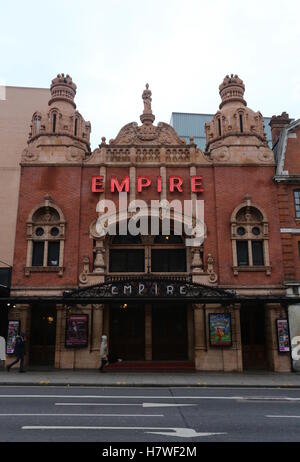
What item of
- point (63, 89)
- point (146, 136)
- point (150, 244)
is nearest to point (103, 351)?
point (150, 244)

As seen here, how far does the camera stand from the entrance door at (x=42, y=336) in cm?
2323

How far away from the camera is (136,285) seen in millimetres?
20656

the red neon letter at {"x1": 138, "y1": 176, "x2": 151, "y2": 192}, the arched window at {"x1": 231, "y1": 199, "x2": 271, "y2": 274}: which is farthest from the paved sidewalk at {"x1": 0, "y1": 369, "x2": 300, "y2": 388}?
the red neon letter at {"x1": 138, "y1": 176, "x2": 151, "y2": 192}

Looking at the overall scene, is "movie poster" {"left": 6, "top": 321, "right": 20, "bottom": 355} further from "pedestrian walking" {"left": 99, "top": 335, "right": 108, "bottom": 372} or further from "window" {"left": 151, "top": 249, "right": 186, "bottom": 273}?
"window" {"left": 151, "top": 249, "right": 186, "bottom": 273}

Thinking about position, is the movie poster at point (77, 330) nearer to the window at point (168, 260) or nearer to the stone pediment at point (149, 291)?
the stone pediment at point (149, 291)

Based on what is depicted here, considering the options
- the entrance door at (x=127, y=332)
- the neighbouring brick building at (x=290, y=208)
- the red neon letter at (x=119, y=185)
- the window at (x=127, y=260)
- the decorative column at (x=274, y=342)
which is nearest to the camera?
the decorative column at (x=274, y=342)

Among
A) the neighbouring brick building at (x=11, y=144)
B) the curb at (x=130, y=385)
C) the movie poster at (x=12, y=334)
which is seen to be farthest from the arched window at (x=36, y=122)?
the curb at (x=130, y=385)

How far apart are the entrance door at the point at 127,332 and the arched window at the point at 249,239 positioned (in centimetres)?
689

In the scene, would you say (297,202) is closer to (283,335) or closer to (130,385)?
(283,335)

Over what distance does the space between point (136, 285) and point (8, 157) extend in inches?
787

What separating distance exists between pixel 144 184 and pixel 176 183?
2.07 m

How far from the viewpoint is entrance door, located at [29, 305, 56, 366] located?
23.2 metres

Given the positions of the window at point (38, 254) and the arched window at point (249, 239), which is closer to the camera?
the arched window at point (249, 239)
